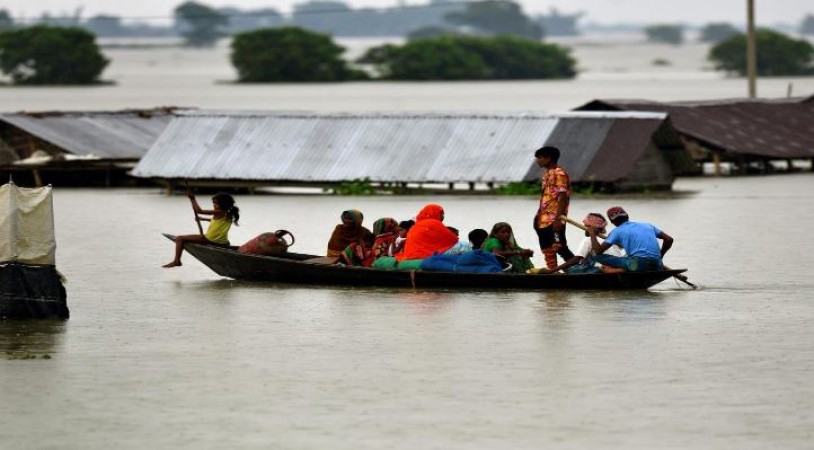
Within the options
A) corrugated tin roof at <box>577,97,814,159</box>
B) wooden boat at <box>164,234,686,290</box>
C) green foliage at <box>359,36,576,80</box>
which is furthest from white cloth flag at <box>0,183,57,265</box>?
green foliage at <box>359,36,576,80</box>

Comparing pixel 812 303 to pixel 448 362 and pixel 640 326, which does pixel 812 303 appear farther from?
pixel 448 362

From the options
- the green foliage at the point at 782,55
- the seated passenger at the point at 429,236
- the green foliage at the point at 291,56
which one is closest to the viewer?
the seated passenger at the point at 429,236

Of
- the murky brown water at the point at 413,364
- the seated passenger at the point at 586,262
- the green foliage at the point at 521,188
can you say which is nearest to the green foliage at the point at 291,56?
the green foliage at the point at 521,188

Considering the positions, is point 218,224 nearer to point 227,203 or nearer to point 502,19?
point 227,203

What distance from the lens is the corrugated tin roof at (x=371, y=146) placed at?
30.1 m

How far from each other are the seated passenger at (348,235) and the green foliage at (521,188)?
1234 centimetres

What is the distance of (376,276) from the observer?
664 inches

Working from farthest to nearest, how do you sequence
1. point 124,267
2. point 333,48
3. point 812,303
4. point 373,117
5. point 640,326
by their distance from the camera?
point 333,48 → point 373,117 → point 124,267 → point 812,303 → point 640,326

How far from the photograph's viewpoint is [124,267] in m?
20.2

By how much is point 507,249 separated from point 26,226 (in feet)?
14.2

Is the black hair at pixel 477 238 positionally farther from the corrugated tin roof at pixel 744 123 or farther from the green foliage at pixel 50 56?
the green foliage at pixel 50 56

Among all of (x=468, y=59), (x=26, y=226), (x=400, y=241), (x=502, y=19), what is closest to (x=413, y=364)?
(x=26, y=226)

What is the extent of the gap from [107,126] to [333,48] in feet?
216

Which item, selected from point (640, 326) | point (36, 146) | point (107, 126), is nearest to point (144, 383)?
point (640, 326)
